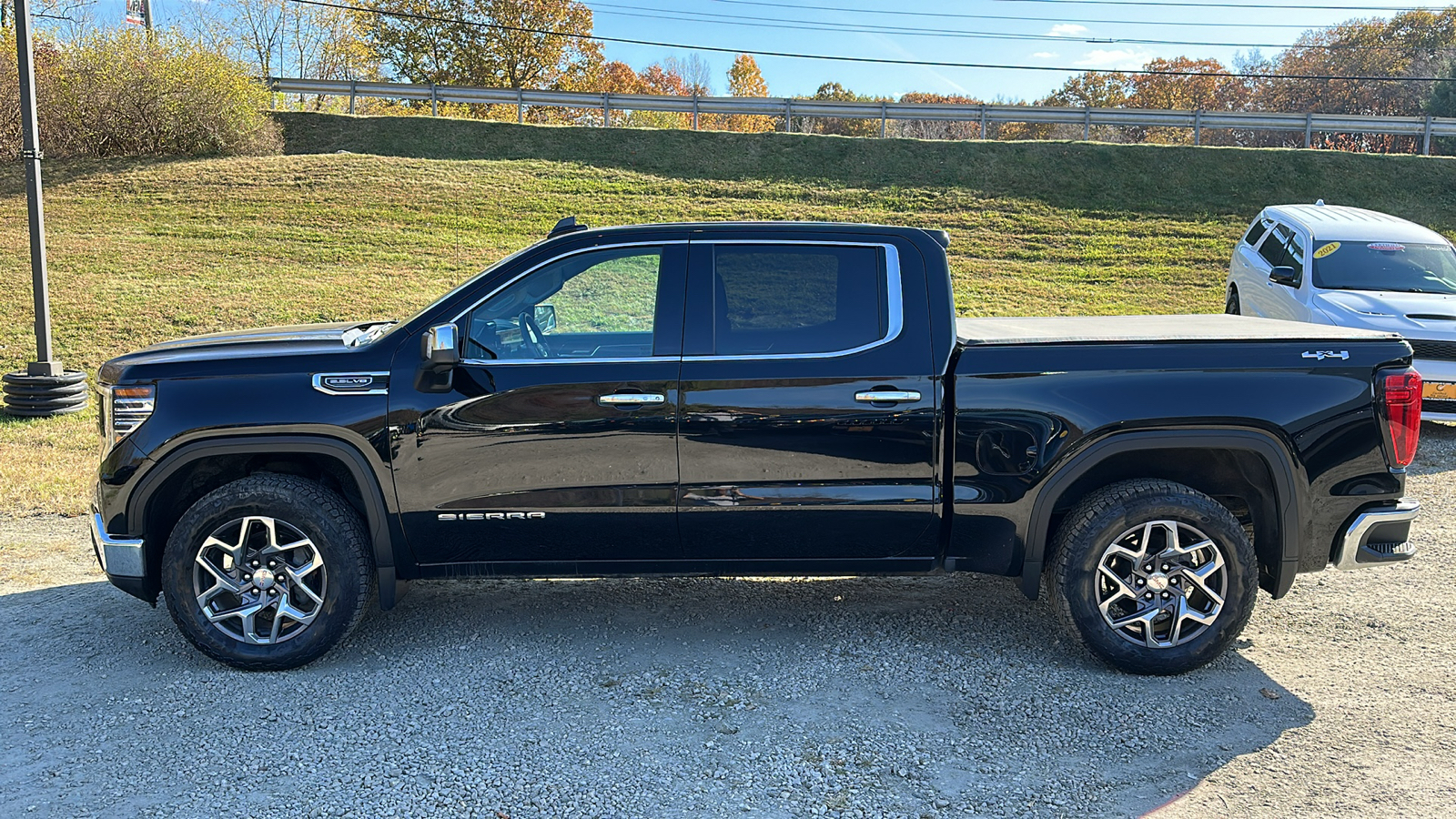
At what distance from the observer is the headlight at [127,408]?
4469 millimetres

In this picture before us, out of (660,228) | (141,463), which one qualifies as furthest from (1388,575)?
(141,463)

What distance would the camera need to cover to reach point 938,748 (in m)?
3.94

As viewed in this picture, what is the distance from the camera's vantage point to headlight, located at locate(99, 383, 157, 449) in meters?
4.47

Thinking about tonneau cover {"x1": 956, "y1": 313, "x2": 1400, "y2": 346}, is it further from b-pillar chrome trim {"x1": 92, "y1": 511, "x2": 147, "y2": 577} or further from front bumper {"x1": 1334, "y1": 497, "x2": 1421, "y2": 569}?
b-pillar chrome trim {"x1": 92, "y1": 511, "x2": 147, "y2": 577}

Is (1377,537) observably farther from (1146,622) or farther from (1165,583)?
(1146,622)

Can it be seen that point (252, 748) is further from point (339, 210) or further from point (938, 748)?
point (339, 210)

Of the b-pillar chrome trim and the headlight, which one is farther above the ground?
the headlight

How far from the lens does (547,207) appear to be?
2028 cm

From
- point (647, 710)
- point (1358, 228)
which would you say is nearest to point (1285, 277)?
point (1358, 228)

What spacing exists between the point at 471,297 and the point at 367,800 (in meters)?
2.01

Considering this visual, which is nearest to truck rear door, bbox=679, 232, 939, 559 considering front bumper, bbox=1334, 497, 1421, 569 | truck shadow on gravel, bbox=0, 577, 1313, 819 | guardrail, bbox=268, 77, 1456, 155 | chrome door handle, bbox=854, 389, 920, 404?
chrome door handle, bbox=854, 389, 920, 404

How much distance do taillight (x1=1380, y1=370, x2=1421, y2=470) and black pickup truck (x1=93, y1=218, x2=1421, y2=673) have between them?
0.4 inches

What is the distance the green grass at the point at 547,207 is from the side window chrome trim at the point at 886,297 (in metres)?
9.53

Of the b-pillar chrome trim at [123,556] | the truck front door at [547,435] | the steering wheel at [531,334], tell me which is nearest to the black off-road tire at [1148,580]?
the truck front door at [547,435]
